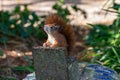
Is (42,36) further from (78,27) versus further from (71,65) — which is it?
(71,65)

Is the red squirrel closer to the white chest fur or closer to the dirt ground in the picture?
the white chest fur

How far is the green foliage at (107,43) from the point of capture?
441 centimetres

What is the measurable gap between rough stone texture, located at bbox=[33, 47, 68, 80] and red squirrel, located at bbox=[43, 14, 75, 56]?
8.6 inches

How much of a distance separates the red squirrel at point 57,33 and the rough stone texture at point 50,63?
218 millimetres

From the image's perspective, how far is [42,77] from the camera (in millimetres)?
3234

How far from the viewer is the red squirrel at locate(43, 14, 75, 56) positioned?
335 cm

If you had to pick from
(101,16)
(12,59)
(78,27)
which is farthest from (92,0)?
(12,59)

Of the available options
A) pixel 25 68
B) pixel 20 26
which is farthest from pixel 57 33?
pixel 20 26

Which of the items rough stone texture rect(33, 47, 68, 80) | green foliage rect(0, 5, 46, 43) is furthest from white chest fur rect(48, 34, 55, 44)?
green foliage rect(0, 5, 46, 43)

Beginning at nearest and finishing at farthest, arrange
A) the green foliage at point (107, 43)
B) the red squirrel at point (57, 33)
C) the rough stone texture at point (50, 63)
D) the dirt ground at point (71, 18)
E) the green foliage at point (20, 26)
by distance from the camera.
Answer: the rough stone texture at point (50, 63), the red squirrel at point (57, 33), the green foliage at point (107, 43), the dirt ground at point (71, 18), the green foliage at point (20, 26)

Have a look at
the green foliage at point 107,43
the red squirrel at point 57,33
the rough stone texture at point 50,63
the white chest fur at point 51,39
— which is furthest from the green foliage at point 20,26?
the rough stone texture at point 50,63

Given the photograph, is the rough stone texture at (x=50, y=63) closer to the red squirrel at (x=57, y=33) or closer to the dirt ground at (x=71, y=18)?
the red squirrel at (x=57, y=33)

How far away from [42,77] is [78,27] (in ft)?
10.3

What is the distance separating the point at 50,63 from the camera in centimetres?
316
